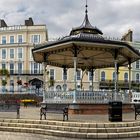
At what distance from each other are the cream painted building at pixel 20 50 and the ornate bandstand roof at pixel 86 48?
41.5 m

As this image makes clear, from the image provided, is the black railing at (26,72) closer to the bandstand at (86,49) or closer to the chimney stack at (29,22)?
the chimney stack at (29,22)

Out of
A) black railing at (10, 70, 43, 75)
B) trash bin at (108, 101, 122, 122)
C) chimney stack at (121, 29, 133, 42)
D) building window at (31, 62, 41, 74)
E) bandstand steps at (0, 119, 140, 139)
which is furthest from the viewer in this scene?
chimney stack at (121, 29, 133, 42)

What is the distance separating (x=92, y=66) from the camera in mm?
34781

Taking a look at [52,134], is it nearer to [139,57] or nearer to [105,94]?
[105,94]

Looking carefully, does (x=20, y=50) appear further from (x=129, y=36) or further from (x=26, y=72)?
(x=129, y=36)

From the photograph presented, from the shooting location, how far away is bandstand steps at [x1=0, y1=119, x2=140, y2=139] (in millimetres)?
15262

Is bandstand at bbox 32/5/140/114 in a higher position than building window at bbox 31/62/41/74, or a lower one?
lower

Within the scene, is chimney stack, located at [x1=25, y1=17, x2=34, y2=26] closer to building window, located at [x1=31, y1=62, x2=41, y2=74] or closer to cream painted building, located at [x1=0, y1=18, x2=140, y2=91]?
cream painted building, located at [x1=0, y1=18, x2=140, y2=91]

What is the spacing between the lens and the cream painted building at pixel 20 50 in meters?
73.6

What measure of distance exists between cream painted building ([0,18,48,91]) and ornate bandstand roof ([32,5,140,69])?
4147cm

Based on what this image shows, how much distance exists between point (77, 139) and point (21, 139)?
9.08ft

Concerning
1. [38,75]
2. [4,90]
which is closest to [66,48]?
[4,90]

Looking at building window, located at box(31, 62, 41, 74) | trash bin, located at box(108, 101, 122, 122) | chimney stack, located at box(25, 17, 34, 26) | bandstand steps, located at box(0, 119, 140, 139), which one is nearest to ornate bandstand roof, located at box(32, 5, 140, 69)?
trash bin, located at box(108, 101, 122, 122)

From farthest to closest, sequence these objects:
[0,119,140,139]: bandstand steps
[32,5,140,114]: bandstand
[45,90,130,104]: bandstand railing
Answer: [45,90,130,104]: bandstand railing → [32,5,140,114]: bandstand → [0,119,140,139]: bandstand steps
